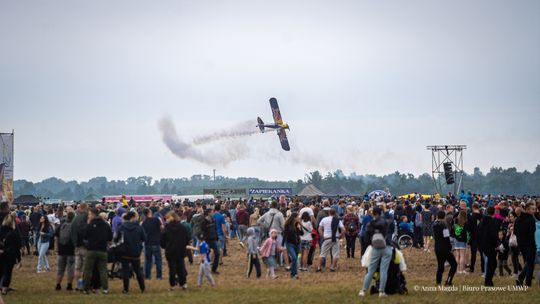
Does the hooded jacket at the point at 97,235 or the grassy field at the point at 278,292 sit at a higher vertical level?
the hooded jacket at the point at 97,235

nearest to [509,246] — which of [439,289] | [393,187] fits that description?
[439,289]

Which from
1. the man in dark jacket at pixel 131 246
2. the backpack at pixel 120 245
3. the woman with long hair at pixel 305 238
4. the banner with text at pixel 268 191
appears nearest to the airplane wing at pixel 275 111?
the banner with text at pixel 268 191

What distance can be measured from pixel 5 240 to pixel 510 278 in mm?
11615

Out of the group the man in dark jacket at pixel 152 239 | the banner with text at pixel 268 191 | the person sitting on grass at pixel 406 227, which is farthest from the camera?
the banner with text at pixel 268 191

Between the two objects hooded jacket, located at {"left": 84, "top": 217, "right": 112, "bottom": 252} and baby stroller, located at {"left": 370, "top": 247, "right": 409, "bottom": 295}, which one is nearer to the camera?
baby stroller, located at {"left": 370, "top": 247, "right": 409, "bottom": 295}

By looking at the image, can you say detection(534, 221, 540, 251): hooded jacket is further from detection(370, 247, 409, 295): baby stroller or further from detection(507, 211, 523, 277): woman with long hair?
detection(370, 247, 409, 295): baby stroller

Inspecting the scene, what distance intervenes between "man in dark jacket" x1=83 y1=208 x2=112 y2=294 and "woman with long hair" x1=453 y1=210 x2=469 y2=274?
857 cm

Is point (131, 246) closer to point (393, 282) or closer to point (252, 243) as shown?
point (252, 243)

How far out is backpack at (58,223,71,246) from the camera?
17.2m

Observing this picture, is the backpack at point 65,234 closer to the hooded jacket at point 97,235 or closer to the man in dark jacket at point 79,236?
the man in dark jacket at point 79,236

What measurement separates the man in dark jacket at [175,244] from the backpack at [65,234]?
6.77 feet

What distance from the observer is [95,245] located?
16.1 metres

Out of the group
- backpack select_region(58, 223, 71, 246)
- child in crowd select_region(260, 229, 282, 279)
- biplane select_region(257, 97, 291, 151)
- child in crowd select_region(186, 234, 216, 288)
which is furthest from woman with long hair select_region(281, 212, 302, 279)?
biplane select_region(257, 97, 291, 151)

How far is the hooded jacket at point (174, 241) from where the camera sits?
55.0 ft
